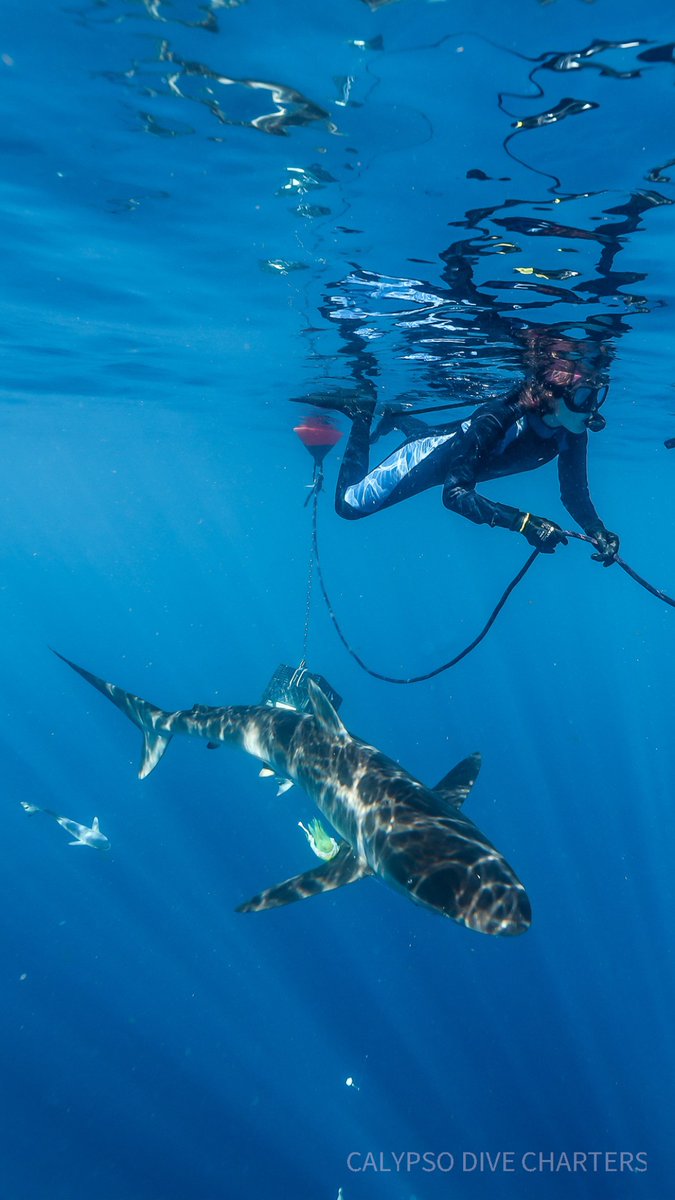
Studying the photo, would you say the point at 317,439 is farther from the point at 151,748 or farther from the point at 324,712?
the point at 324,712

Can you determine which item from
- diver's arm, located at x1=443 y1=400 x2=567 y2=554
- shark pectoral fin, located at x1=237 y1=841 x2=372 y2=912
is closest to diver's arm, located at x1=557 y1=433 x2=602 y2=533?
diver's arm, located at x1=443 y1=400 x2=567 y2=554

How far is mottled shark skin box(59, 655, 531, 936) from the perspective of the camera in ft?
16.1

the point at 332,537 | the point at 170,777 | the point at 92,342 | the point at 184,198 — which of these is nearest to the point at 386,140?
the point at 184,198

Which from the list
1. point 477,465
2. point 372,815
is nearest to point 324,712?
point 372,815

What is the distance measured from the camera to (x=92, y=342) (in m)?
17.6

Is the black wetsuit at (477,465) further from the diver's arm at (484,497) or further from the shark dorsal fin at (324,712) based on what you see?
the shark dorsal fin at (324,712)

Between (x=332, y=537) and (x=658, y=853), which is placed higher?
(x=332, y=537)

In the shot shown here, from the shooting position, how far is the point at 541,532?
6559 mm

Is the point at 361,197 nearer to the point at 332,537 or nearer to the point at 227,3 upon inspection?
the point at 227,3

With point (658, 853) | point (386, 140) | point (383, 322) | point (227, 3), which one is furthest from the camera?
point (658, 853)

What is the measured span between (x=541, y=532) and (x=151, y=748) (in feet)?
20.1

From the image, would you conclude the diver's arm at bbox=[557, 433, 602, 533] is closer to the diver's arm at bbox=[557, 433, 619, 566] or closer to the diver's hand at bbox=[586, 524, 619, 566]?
the diver's arm at bbox=[557, 433, 619, 566]

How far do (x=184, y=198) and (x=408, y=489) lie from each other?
524 cm

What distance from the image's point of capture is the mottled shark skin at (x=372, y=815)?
16.1ft
